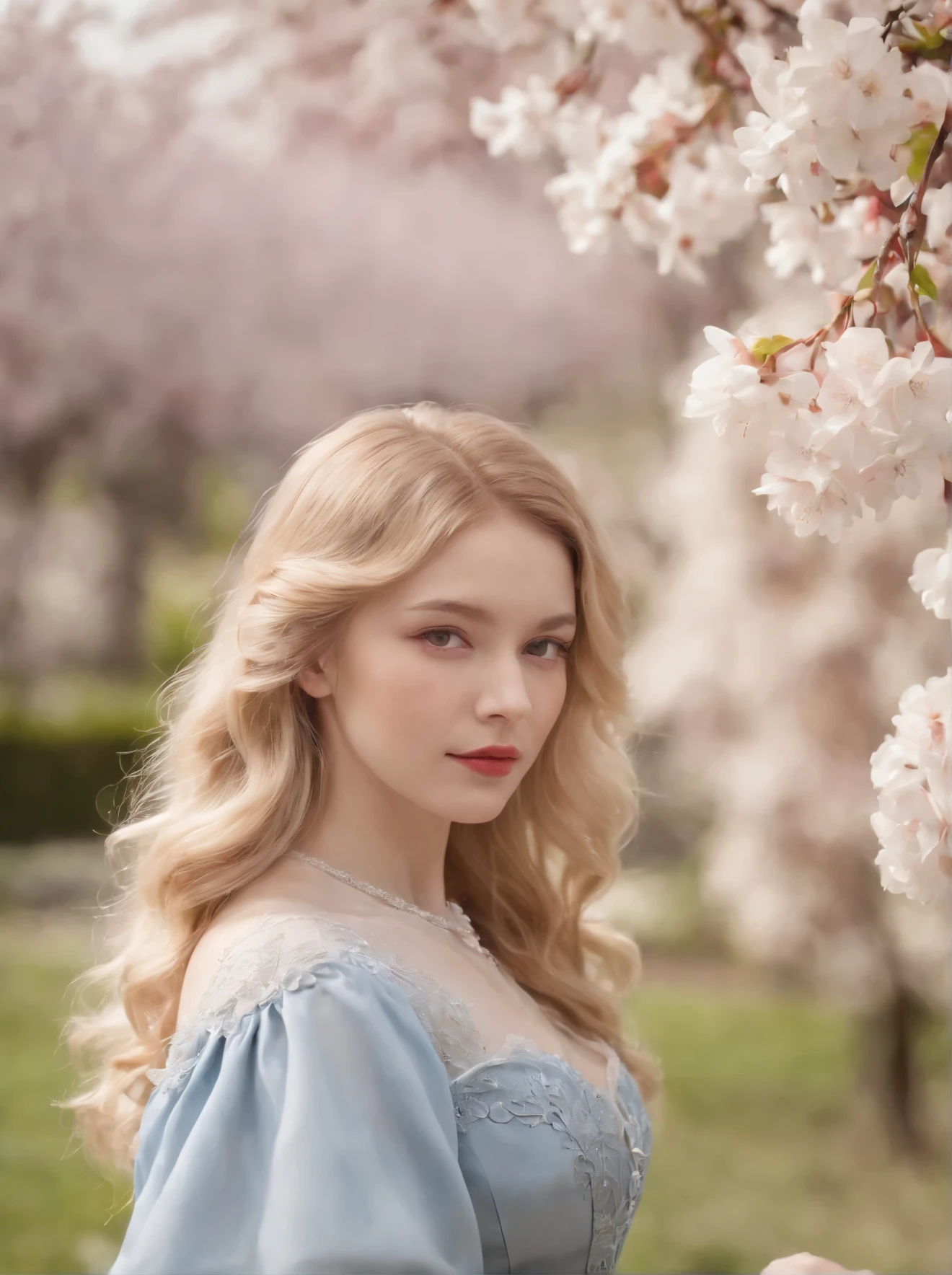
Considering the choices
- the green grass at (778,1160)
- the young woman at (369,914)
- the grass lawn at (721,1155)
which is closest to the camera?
the young woman at (369,914)

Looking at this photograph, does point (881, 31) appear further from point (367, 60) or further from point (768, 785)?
point (768, 785)

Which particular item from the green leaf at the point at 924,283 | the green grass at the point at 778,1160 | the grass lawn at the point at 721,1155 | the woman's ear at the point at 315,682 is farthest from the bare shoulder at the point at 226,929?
the green grass at the point at 778,1160

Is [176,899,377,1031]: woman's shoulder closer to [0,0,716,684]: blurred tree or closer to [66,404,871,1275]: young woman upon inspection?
[66,404,871,1275]: young woman

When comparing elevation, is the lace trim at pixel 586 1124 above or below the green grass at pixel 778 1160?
above

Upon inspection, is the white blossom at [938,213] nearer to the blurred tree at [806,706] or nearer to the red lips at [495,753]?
the red lips at [495,753]

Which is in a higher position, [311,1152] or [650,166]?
[650,166]

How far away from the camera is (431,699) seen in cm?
→ 133

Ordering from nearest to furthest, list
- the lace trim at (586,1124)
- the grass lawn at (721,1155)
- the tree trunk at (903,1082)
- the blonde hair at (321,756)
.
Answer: the lace trim at (586,1124)
the blonde hair at (321,756)
the grass lawn at (721,1155)
the tree trunk at (903,1082)

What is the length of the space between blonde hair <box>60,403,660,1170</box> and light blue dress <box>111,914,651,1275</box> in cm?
18

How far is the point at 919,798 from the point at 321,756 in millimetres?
701

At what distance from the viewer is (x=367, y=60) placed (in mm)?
2221

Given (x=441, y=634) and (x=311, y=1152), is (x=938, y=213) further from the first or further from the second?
(x=311, y=1152)

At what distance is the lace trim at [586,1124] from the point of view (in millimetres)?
1260

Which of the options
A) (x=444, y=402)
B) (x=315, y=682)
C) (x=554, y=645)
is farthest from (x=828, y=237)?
(x=444, y=402)
